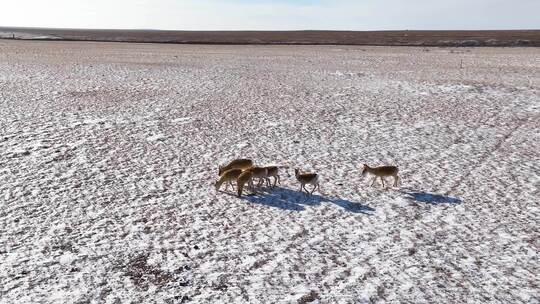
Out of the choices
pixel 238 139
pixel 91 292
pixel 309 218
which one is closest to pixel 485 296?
pixel 309 218

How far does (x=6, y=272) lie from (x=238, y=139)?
20.4 feet

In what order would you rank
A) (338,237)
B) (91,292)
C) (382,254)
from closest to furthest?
(91,292), (382,254), (338,237)

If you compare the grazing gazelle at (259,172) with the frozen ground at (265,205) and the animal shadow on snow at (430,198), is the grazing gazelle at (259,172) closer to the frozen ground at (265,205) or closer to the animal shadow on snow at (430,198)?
the frozen ground at (265,205)

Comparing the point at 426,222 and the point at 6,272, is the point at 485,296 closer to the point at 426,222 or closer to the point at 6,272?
the point at 426,222

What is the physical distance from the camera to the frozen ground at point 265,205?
5.26 meters

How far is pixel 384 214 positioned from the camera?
23.2 feet

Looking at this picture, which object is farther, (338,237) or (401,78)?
(401,78)

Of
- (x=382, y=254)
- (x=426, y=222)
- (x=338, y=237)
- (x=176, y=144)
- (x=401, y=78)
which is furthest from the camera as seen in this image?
(x=401, y=78)

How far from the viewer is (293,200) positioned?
7.48 metres

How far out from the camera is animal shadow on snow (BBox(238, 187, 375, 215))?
7236mm

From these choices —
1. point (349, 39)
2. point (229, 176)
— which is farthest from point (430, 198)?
point (349, 39)

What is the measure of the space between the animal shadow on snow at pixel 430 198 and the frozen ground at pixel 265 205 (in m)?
0.03

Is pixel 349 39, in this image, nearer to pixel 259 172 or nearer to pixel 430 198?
pixel 430 198

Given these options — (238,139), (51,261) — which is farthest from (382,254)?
(238,139)
